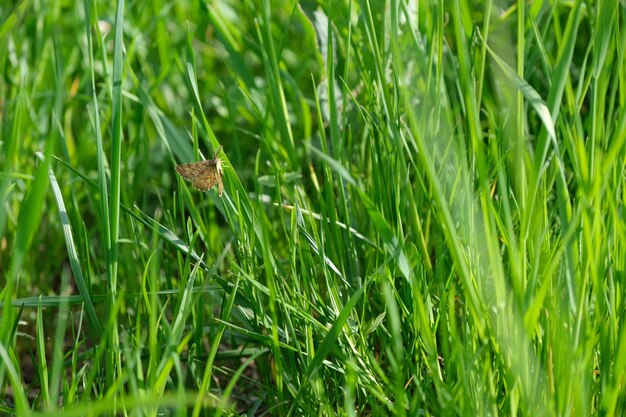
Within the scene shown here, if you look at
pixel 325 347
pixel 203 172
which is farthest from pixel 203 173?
pixel 325 347

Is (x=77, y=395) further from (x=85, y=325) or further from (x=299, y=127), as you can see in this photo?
(x=299, y=127)

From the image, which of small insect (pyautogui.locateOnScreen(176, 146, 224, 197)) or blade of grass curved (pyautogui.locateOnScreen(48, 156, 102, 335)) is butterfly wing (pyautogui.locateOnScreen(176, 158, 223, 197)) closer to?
small insect (pyautogui.locateOnScreen(176, 146, 224, 197))

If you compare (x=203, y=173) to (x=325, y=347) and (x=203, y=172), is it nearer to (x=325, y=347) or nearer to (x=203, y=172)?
(x=203, y=172)

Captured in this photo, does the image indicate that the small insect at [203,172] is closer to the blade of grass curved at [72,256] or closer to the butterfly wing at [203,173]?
the butterfly wing at [203,173]

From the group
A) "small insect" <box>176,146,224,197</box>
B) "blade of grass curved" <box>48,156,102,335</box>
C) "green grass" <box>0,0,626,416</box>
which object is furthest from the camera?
"small insect" <box>176,146,224,197</box>

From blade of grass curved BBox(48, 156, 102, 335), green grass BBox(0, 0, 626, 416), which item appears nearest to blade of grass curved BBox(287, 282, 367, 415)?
green grass BBox(0, 0, 626, 416)

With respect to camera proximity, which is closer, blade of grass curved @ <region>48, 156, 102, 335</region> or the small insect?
blade of grass curved @ <region>48, 156, 102, 335</region>
